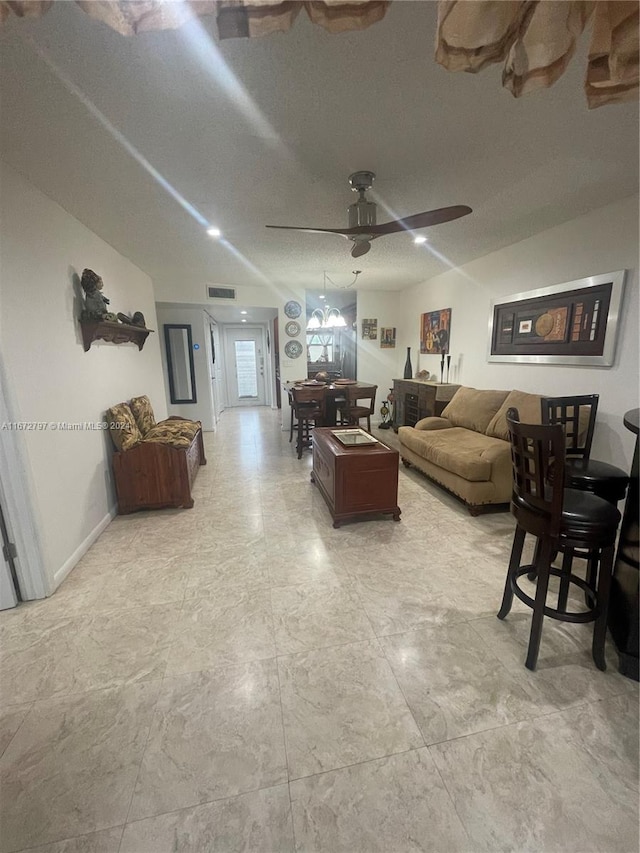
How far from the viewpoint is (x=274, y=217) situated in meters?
2.73

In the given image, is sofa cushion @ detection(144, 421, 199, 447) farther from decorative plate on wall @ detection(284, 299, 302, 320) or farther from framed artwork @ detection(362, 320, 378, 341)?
framed artwork @ detection(362, 320, 378, 341)

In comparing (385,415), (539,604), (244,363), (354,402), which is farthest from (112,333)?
(244,363)

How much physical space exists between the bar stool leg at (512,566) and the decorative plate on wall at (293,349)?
184 inches

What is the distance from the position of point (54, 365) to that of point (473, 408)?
151 inches

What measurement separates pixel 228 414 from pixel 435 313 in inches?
186

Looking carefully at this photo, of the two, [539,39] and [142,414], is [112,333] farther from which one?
[539,39]

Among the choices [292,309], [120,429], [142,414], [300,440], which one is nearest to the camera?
[120,429]

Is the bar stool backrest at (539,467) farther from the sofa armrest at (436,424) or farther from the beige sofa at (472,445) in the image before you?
the sofa armrest at (436,424)

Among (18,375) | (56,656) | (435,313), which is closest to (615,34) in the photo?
(18,375)

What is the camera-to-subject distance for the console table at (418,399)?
447 cm

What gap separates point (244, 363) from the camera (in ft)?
26.4

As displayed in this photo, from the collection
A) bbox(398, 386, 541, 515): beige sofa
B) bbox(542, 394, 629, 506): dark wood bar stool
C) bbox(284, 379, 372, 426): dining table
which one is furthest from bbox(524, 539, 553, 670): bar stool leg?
bbox(284, 379, 372, 426): dining table

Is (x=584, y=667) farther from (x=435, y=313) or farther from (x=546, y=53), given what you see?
(x=435, y=313)

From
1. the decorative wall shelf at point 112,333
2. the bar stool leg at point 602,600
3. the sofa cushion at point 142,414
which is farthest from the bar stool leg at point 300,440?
the bar stool leg at point 602,600
